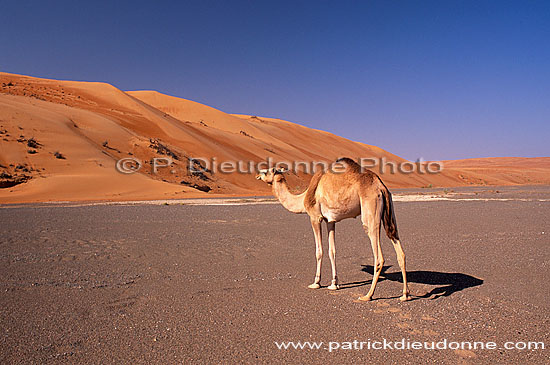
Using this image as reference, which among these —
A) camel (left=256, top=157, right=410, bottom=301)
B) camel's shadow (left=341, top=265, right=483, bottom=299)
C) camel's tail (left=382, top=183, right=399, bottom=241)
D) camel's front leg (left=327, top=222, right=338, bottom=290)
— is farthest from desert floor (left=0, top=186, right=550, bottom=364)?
camel's tail (left=382, top=183, right=399, bottom=241)

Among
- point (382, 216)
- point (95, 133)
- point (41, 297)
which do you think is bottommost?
point (41, 297)

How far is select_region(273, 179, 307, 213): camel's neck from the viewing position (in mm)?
6939

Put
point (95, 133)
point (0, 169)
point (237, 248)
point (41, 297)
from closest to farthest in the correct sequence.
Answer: point (41, 297) → point (237, 248) → point (0, 169) → point (95, 133)

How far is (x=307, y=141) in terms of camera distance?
279 feet

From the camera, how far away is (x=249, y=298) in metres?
5.86

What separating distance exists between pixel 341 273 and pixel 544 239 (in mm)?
6471

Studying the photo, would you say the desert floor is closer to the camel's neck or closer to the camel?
the camel

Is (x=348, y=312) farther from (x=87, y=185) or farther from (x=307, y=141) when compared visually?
(x=307, y=141)

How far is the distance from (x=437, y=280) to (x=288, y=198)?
9.56ft

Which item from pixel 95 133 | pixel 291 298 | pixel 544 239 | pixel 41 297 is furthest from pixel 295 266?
pixel 95 133

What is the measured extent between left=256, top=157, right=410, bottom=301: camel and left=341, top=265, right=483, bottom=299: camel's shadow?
0.59 meters

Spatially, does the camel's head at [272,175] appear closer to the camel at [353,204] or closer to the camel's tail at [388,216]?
the camel at [353,204]

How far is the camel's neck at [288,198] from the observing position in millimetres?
6939

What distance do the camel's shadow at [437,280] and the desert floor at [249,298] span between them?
0.10 ft
